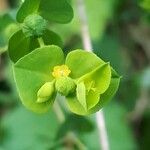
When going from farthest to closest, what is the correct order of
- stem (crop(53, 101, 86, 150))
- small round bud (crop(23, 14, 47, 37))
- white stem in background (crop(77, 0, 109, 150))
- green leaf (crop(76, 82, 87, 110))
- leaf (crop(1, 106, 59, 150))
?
leaf (crop(1, 106, 59, 150)), stem (crop(53, 101, 86, 150)), white stem in background (crop(77, 0, 109, 150)), small round bud (crop(23, 14, 47, 37)), green leaf (crop(76, 82, 87, 110))

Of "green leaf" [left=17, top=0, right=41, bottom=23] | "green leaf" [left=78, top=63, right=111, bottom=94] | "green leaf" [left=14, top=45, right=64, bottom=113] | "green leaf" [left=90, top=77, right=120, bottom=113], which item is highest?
"green leaf" [left=17, top=0, right=41, bottom=23]

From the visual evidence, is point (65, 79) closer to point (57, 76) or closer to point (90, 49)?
point (57, 76)

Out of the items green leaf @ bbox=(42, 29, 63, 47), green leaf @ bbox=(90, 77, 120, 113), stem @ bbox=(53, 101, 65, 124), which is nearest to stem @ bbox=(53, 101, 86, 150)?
stem @ bbox=(53, 101, 65, 124)

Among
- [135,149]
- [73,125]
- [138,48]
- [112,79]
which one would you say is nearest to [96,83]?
[112,79]

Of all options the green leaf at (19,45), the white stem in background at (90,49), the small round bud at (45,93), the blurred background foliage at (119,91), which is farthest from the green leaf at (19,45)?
the blurred background foliage at (119,91)

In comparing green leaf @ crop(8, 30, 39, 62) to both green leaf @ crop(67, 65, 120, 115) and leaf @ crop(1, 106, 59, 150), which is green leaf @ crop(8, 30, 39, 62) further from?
leaf @ crop(1, 106, 59, 150)

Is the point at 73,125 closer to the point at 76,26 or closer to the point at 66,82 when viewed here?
the point at 66,82

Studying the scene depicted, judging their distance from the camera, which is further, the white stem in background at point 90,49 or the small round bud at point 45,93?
the white stem in background at point 90,49

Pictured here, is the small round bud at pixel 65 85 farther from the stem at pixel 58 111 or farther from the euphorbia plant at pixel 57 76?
the stem at pixel 58 111
